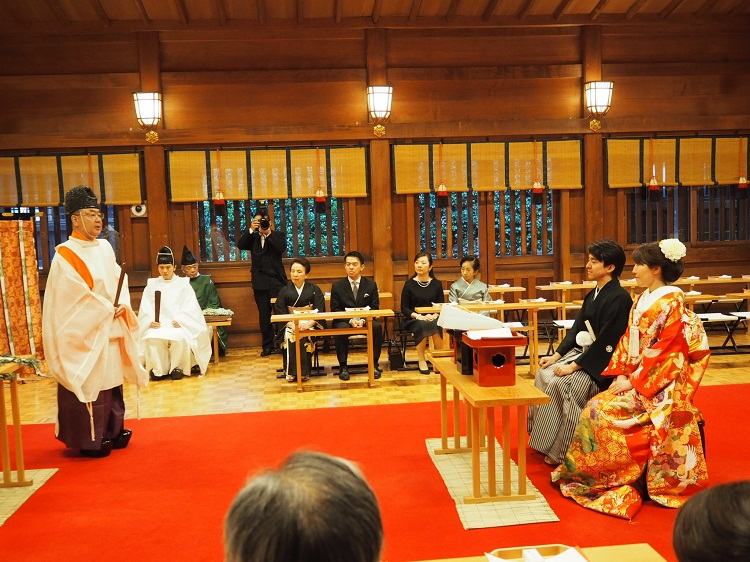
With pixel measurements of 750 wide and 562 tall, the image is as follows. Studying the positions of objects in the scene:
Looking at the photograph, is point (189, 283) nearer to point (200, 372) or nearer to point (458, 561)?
point (200, 372)

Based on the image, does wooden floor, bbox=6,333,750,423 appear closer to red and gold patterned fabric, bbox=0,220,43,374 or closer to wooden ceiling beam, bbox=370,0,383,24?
red and gold patterned fabric, bbox=0,220,43,374

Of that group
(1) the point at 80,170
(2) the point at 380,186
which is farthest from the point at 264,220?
(1) the point at 80,170

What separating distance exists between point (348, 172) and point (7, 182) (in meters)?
4.18

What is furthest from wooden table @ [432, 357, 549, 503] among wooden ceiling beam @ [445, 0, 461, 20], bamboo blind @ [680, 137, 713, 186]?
bamboo blind @ [680, 137, 713, 186]

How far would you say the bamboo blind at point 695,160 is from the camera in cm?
915

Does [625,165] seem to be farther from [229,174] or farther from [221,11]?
[221,11]

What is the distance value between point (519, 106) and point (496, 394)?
20.6 feet

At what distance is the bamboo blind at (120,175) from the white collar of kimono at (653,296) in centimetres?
660

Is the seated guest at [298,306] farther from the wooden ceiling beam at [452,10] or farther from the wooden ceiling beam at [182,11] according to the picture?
the wooden ceiling beam at [452,10]

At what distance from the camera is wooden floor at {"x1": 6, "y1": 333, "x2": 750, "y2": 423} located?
6.00 m

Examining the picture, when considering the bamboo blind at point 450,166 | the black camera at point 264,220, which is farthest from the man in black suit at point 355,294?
the bamboo blind at point 450,166

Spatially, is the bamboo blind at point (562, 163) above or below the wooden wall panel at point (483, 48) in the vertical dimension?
below

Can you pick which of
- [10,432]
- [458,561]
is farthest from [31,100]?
[458,561]

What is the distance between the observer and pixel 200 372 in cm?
757
